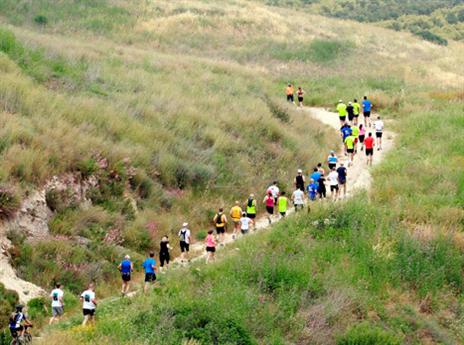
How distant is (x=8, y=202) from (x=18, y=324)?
442 centimetres

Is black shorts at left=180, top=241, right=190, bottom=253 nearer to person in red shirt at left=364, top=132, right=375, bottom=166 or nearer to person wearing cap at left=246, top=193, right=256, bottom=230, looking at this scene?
person wearing cap at left=246, top=193, right=256, bottom=230

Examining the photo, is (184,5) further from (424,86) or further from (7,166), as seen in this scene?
(7,166)

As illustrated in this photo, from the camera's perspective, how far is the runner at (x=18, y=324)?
13297 mm

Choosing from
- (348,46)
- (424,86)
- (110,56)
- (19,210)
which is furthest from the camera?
(348,46)

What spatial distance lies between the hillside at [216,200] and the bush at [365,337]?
48 mm

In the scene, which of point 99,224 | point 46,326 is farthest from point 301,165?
point 46,326

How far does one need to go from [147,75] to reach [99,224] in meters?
13.6

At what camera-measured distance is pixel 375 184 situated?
2398 cm

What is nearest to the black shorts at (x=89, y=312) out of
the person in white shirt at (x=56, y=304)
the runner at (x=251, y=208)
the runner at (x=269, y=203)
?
the person in white shirt at (x=56, y=304)

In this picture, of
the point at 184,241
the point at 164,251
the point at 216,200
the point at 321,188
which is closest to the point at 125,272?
the point at 164,251

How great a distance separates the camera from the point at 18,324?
13.3 meters

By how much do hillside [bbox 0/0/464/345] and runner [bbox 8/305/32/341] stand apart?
540 mm

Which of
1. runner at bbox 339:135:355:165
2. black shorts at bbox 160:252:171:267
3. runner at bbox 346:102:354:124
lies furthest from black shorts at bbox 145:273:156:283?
runner at bbox 346:102:354:124

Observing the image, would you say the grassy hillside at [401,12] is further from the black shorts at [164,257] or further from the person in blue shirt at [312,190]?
the black shorts at [164,257]
